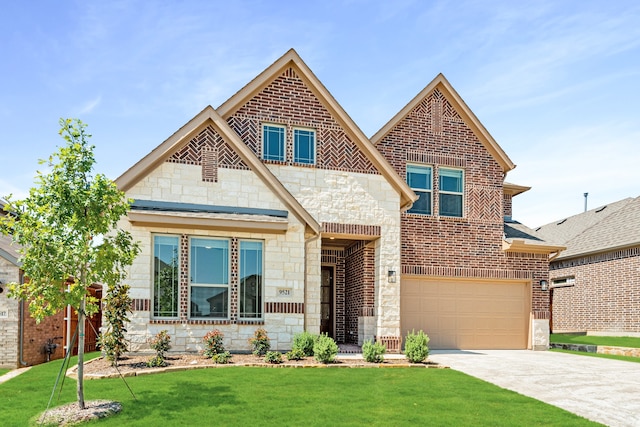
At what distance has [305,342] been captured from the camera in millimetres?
13414

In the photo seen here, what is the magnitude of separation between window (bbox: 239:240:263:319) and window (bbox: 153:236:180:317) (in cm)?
162

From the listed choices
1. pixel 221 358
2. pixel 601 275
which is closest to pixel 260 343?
pixel 221 358

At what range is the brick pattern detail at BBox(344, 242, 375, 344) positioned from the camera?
1664 cm

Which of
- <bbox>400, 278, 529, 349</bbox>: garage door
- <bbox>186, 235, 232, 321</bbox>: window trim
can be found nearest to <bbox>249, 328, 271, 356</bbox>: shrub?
<bbox>186, 235, 232, 321</bbox>: window trim

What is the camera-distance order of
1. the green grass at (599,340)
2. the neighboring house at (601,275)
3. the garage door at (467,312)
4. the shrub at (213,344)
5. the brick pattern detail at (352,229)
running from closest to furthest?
the shrub at (213,344) < the brick pattern detail at (352,229) < the garage door at (467,312) < the green grass at (599,340) < the neighboring house at (601,275)

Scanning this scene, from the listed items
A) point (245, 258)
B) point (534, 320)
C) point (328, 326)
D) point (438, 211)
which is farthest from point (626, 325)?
point (245, 258)

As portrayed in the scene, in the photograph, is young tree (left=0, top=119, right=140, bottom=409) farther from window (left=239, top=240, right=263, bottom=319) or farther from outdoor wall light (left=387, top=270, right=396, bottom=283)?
outdoor wall light (left=387, top=270, right=396, bottom=283)

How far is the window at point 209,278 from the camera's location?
1391 centimetres

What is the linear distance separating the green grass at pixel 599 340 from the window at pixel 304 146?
38.7 feet

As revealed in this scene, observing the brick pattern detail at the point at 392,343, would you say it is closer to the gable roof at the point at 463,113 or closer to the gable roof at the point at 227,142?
the gable roof at the point at 227,142

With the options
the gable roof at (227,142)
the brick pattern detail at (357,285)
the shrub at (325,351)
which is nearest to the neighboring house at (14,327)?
the gable roof at (227,142)

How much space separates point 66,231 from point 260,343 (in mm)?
6186

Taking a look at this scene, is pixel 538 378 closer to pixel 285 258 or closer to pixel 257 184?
pixel 285 258

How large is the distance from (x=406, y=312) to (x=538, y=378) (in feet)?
20.5
